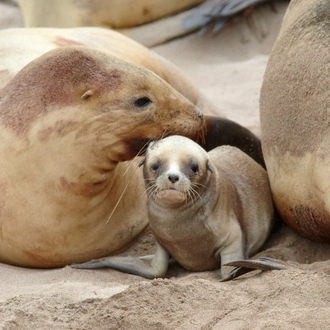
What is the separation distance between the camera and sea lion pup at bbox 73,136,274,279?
4.25 metres

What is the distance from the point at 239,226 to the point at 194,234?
0.25m

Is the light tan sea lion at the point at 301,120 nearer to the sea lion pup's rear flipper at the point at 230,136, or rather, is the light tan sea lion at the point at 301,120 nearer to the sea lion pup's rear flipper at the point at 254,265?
the sea lion pup's rear flipper at the point at 254,265

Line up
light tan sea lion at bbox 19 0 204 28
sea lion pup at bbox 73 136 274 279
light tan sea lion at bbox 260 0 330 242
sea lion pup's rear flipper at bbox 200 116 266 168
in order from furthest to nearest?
light tan sea lion at bbox 19 0 204 28, sea lion pup's rear flipper at bbox 200 116 266 168, sea lion pup at bbox 73 136 274 279, light tan sea lion at bbox 260 0 330 242

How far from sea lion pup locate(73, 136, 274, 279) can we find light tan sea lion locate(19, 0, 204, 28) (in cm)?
380

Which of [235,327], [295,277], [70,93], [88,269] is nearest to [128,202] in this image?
[88,269]

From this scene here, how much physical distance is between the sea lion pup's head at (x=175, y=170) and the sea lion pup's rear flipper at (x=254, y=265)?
41cm

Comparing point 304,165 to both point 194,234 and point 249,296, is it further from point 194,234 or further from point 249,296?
point 249,296

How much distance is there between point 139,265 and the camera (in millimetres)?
4516

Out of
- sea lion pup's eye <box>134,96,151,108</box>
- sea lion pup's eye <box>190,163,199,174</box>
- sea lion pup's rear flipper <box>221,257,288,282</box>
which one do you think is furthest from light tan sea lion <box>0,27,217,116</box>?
sea lion pup's rear flipper <box>221,257,288,282</box>

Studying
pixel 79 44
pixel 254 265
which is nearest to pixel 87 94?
pixel 254 265

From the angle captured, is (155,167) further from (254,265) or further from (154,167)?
(254,265)

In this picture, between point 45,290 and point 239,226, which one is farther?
point 239,226

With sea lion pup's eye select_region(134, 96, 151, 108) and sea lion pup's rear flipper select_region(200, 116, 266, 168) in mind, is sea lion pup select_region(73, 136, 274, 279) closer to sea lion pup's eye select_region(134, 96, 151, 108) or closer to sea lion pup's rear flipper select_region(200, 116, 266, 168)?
sea lion pup's eye select_region(134, 96, 151, 108)

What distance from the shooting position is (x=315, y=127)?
Answer: 13.4ft
